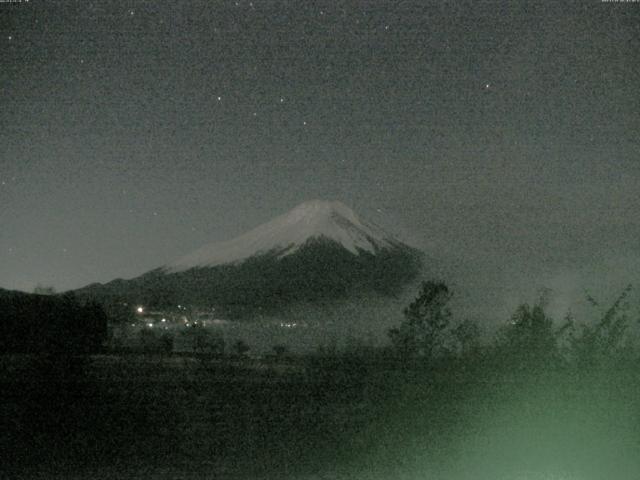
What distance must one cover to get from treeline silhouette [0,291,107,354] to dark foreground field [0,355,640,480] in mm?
8929

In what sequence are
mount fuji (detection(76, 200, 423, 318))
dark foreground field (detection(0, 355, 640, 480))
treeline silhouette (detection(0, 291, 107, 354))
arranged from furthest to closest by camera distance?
mount fuji (detection(76, 200, 423, 318)) < treeline silhouette (detection(0, 291, 107, 354)) < dark foreground field (detection(0, 355, 640, 480))

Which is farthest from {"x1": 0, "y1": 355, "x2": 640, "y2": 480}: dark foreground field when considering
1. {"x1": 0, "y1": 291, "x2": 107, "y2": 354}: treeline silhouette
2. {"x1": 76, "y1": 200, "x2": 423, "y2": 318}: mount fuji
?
{"x1": 76, "y1": 200, "x2": 423, "y2": 318}: mount fuji

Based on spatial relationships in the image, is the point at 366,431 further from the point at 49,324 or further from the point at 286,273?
the point at 286,273

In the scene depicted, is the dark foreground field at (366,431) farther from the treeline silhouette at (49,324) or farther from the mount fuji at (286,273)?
the mount fuji at (286,273)

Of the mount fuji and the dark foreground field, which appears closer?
the dark foreground field

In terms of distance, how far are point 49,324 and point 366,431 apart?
702 inches

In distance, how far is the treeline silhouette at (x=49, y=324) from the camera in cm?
2266

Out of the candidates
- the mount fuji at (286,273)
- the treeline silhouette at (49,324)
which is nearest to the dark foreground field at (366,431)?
the treeline silhouette at (49,324)

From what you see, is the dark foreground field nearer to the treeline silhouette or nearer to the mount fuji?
the treeline silhouette

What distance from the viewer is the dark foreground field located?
8539 millimetres

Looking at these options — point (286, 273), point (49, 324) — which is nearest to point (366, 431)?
point (49, 324)

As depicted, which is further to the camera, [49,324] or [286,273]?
[286,273]

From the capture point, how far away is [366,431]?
32.0 feet

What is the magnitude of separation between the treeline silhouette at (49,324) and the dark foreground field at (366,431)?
893 centimetres
